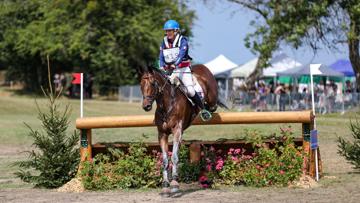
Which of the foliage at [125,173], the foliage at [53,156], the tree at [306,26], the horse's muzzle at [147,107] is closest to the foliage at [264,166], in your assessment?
the foliage at [125,173]

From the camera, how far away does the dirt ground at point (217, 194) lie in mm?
10930

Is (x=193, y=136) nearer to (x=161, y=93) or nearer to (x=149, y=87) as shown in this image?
(x=161, y=93)

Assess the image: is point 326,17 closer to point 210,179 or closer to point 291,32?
point 291,32

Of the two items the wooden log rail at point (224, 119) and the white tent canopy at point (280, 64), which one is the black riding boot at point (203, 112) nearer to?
the wooden log rail at point (224, 119)

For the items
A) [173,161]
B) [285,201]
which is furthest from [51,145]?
[285,201]

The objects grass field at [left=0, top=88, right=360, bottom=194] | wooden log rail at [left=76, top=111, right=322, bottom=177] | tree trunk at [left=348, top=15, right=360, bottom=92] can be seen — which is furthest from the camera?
tree trunk at [left=348, top=15, right=360, bottom=92]

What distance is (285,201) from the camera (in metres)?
10.6

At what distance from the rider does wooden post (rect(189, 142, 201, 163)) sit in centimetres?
125

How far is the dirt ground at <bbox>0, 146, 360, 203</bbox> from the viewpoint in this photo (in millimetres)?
10930

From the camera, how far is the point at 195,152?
12922 mm

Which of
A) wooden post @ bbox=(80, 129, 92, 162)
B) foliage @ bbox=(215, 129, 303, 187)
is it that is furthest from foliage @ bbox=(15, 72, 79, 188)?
foliage @ bbox=(215, 129, 303, 187)

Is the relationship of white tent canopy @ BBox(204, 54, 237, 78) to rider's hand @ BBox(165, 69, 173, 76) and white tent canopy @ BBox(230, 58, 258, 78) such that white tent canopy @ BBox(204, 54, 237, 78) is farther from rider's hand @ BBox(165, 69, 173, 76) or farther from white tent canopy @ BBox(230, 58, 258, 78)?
rider's hand @ BBox(165, 69, 173, 76)

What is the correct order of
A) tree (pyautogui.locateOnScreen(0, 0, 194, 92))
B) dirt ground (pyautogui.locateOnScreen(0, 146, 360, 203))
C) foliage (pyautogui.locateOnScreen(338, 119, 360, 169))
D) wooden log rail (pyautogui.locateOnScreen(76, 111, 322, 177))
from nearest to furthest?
dirt ground (pyautogui.locateOnScreen(0, 146, 360, 203)) → wooden log rail (pyautogui.locateOnScreen(76, 111, 322, 177)) → foliage (pyautogui.locateOnScreen(338, 119, 360, 169)) → tree (pyautogui.locateOnScreen(0, 0, 194, 92))

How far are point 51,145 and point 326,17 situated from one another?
87.8ft
